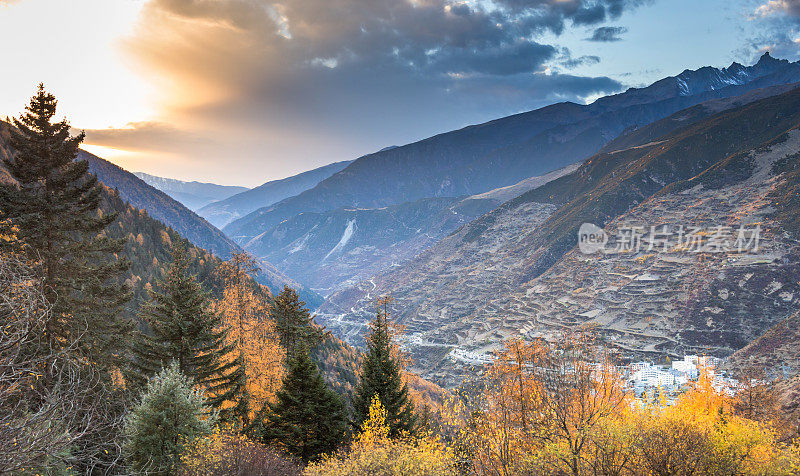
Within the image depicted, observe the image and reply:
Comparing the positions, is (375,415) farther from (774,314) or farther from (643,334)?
(774,314)

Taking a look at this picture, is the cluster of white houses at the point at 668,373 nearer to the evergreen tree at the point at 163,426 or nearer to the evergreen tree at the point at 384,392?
the evergreen tree at the point at 384,392

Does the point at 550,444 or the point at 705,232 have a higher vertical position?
the point at 705,232

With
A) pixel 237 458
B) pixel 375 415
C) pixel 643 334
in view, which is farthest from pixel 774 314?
pixel 237 458

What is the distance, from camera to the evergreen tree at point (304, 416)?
1257 inches

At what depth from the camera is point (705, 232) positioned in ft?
558

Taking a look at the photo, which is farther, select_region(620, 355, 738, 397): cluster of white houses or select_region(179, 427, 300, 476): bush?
select_region(620, 355, 738, 397): cluster of white houses

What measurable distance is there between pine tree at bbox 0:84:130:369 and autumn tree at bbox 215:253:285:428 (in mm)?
11332

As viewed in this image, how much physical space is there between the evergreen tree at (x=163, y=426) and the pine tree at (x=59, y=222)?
651cm

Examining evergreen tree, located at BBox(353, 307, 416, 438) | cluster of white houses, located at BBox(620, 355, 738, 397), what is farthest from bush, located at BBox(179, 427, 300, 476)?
cluster of white houses, located at BBox(620, 355, 738, 397)

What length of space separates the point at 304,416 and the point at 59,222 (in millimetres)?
22859

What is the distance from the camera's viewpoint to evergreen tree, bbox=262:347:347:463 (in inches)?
1257

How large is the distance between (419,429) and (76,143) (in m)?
37.2

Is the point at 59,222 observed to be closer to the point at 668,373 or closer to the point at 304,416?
the point at 304,416

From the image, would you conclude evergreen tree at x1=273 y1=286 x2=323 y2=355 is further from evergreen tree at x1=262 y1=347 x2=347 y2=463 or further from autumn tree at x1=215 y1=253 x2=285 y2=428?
evergreen tree at x1=262 y1=347 x2=347 y2=463
